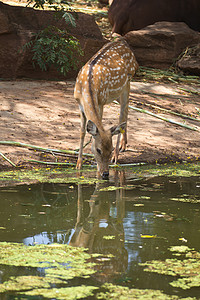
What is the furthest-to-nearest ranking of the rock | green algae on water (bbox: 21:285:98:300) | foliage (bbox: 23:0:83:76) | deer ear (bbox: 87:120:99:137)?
the rock → foliage (bbox: 23:0:83:76) → deer ear (bbox: 87:120:99:137) → green algae on water (bbox: 21:285:98:300)

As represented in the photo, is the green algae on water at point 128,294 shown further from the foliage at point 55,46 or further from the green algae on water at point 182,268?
the foliage at point 55,46

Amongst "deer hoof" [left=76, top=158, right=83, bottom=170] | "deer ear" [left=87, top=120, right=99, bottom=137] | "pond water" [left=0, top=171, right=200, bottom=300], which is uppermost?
"deer ear" [left=87, top=120, right=99, bottom=137]

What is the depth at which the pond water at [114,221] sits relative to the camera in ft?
10.8

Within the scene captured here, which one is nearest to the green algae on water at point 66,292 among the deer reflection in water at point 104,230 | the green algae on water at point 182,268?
the deer reflection in water at point 104,230

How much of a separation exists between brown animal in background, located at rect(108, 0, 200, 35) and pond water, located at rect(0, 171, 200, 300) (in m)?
10.8

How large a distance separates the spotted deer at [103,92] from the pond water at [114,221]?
1.99 ft

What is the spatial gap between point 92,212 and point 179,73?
413 inches

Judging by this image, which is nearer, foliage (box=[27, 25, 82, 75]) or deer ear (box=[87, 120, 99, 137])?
deer ear (box=[87, 120, 99, 137])

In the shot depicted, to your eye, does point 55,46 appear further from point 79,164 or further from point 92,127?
point 92,127

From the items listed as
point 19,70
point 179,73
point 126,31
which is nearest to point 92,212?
point 19,70

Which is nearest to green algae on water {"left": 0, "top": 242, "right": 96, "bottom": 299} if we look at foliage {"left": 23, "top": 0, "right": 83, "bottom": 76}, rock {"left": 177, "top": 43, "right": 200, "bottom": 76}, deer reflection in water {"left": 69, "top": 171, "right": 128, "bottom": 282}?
deer reflection in water {"left": 69, "top": 171, "right": 128, "bottom": 282}

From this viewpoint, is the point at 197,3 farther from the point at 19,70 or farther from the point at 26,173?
the point at 26,173

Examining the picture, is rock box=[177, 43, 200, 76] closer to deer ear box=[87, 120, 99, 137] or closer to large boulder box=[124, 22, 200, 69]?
large boulder box=[124, 22, 200, 69]

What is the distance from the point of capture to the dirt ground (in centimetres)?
809
